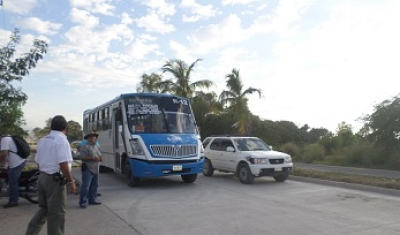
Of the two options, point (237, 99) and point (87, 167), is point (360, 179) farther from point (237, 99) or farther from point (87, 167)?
point (237, 99)

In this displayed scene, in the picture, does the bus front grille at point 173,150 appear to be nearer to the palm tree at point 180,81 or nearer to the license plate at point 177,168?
the license plate at point 177,168

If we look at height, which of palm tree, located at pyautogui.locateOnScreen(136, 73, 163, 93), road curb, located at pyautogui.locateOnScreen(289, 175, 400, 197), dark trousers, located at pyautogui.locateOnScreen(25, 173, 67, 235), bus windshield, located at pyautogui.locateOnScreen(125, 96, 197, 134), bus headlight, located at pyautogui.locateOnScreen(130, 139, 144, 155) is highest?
palm tree, located at pyautogui.locateOnScreen(136, 73, 163, 93)

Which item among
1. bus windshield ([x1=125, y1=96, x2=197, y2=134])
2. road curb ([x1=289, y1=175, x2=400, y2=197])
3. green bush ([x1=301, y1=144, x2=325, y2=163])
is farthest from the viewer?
green bush ([x1=301, y1=144, x2=325, y2=163])

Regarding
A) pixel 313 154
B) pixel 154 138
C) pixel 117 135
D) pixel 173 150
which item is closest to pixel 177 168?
pixel 173 150

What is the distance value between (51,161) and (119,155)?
8.19m

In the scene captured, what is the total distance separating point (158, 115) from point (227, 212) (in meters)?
5.55

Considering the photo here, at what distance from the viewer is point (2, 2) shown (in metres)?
9.18

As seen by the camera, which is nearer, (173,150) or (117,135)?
(173,150)

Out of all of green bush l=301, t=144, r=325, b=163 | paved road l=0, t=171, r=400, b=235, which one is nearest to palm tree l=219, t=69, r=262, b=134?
green bush l=301, t=144, r=325, b=163

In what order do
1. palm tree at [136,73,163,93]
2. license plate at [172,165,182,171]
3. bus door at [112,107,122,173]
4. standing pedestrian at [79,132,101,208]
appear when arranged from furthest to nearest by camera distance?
palm tree at [136,73,163,93] < bus door at [112,107,122,173] < license plate at [172,165,182,171] < standing pedestrian at [79,132,101,208]

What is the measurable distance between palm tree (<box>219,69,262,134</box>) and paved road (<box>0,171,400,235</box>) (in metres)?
17.0

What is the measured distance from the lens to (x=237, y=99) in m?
30.0

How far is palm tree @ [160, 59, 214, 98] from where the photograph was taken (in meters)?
30.7

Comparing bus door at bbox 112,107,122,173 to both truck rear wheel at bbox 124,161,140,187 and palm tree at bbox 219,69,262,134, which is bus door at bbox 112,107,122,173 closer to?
truck rear wheel at bbox 124,161,140,187
